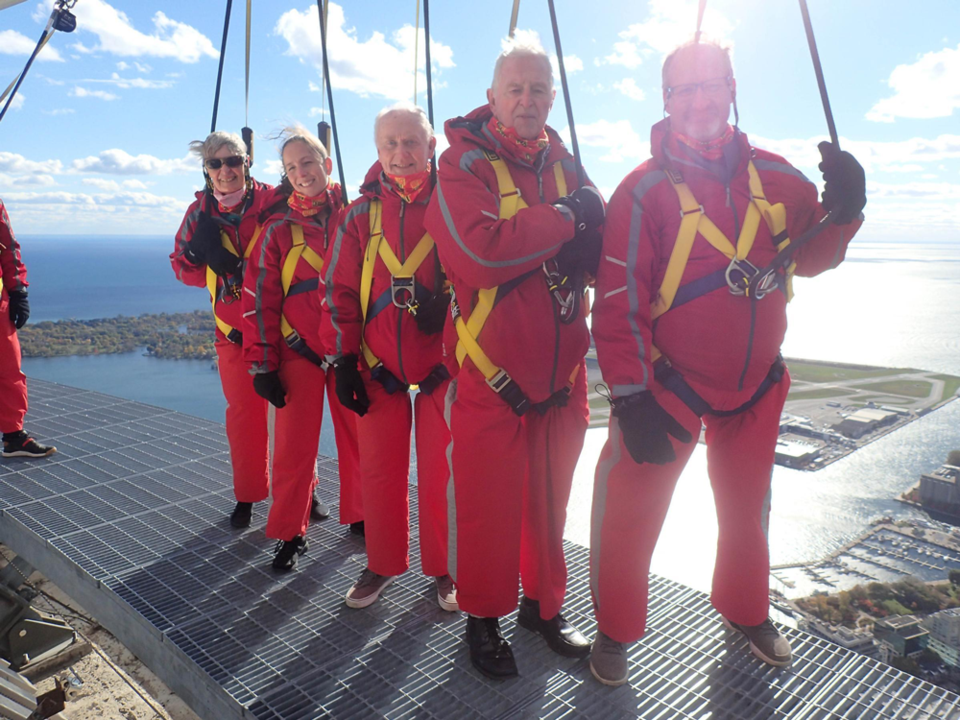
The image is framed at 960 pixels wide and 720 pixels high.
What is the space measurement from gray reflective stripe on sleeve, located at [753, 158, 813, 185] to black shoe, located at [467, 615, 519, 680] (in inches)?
53.7

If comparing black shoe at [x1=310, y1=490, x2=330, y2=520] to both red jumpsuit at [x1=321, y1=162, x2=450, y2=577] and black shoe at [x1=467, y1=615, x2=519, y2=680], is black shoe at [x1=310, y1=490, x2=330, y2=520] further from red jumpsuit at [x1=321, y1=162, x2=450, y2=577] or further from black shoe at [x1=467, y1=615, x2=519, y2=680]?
black shoe at [x1=467, y1=615, x2=519, y2=680]

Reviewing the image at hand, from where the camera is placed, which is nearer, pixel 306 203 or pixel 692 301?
pixel 692 301

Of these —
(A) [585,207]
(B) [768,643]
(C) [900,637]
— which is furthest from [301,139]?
(C) [900,637]

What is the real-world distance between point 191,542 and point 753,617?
2185 millimetres

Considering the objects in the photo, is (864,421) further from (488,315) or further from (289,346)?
(488,315)

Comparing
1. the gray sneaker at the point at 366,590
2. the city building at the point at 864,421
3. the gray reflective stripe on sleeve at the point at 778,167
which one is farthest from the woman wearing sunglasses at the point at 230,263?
the city building at the point at 864,421

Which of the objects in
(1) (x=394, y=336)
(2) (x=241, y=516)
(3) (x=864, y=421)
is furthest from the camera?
(3) (x=864, y=421)

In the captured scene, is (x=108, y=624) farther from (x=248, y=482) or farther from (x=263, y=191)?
(x=263, y=191)

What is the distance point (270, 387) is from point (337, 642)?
0.87m

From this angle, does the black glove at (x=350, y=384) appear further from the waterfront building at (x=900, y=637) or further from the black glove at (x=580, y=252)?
the waterfront building at (x=900, y=637)

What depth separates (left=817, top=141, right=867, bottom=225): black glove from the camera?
143 cm

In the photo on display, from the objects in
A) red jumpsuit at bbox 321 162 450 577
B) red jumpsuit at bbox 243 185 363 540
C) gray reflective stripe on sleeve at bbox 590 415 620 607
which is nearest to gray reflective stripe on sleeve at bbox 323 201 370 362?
red jumpsuit at bbox 321 162 450 577

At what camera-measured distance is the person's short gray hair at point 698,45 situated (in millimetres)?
1423

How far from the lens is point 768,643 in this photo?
5.72ft
